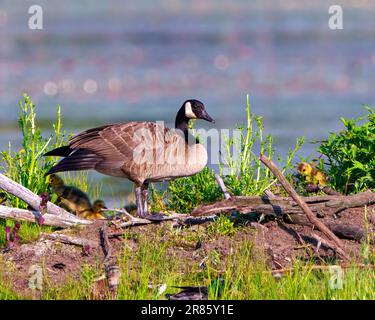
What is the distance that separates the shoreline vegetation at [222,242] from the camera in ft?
21.9

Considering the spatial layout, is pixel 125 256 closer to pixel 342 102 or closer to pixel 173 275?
pixel 173 275

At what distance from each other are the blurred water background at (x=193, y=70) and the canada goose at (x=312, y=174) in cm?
631

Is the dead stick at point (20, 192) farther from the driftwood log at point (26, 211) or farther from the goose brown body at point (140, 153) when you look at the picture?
the goose brown body at point (140, 153)

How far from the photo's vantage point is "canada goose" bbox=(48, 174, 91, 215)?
30.6ft

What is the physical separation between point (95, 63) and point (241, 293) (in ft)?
67.8

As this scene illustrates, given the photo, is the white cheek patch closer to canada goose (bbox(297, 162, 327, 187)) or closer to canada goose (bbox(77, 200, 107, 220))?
canada goose (bbox(297, 162, 327, 187))

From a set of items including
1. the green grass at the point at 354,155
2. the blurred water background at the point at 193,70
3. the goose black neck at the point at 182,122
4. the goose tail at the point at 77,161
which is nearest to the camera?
the goose tail at the point at 77,161

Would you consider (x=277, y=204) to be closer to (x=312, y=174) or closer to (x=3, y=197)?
(x=312, y=174)

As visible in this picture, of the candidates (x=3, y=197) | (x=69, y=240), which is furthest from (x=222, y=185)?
(x=3, y=197)

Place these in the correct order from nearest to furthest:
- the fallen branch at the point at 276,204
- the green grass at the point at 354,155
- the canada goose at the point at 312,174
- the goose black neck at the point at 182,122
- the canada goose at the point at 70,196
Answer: the fallen branch at the point at 276,204 < the green grass at the point at 354,155 < the canada goose at the point at 312,174 < the goose black neck at the point at 182,122 < the canada goose at the point at 70,196

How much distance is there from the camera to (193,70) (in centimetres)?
2461

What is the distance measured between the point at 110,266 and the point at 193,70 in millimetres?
17908

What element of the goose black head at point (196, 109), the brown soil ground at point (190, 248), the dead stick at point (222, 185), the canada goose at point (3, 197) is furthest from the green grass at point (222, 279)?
the goose black head at point (196, 109)
